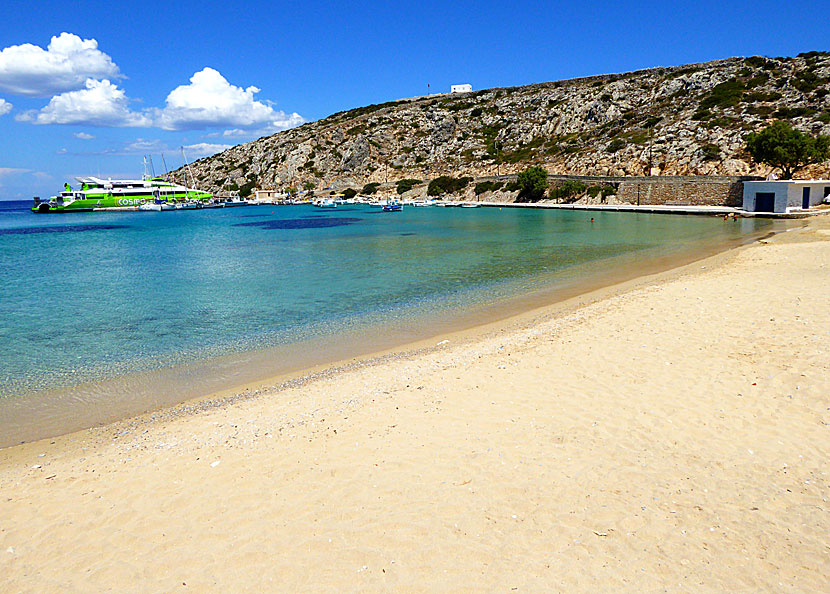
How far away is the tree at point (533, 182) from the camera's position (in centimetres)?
9156

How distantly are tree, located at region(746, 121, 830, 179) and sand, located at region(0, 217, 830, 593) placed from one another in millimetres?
60228

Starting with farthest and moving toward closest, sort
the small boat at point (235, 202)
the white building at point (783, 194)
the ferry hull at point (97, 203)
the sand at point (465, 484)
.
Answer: the small boat at point (235, 202) → the ferry hull at point (97, 203) → the white building at point (783, 194) → the sand at point (465, 484)

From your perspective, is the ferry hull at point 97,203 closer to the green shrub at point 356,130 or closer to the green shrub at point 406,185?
the green shrub at point 356,130

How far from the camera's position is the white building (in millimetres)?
51188

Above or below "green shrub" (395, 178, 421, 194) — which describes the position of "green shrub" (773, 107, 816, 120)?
above

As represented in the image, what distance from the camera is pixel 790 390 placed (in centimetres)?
787

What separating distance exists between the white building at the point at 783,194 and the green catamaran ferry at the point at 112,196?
111m

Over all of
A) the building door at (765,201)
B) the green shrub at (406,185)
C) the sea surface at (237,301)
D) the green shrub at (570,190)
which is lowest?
the sea surface at (237,301)

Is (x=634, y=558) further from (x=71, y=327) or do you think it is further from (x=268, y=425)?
(x=71, y=327)

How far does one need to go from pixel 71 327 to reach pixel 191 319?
3.51m

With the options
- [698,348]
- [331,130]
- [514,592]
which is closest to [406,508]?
[514,592]

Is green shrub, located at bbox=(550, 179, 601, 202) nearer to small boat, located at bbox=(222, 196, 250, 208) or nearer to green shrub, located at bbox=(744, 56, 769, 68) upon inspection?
green shrub, located at bbox=(744, 56, 769, 68)

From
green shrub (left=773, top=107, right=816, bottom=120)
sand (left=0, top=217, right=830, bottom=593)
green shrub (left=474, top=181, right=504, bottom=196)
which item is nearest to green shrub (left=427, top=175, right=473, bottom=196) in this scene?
green shrub (left=474, top=181, right=504, bottom=196)

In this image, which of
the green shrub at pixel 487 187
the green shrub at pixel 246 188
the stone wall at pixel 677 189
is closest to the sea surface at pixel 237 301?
the stone wall at pixel 677 189
